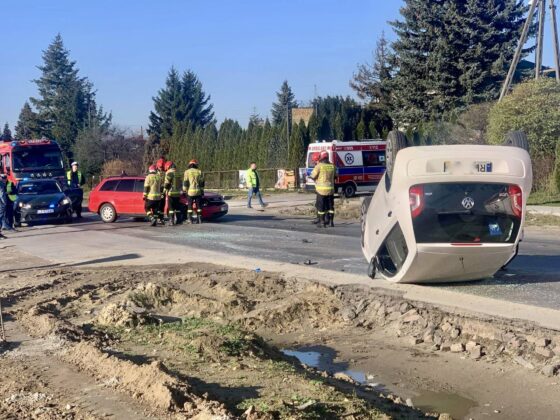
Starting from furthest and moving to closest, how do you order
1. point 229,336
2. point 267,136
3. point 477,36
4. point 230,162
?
point 230,162 < point 267,136 < point 477,36 < point 229,336

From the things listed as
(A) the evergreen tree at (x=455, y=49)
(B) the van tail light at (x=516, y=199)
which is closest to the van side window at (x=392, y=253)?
(B) the van tail light at (x=516, y=199)

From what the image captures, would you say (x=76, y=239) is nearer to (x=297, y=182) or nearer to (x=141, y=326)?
(x=141, y=326)

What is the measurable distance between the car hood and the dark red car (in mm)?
1255

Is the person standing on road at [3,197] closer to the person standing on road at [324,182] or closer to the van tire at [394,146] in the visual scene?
the person standing on road at [324,182]

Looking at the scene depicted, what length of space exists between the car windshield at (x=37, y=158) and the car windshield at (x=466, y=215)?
73.4ft

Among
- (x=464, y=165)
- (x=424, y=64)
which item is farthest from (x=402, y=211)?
(x=424, y=64)

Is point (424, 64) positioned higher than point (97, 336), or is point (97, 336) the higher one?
point (424, 64)

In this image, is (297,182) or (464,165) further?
(297,182)

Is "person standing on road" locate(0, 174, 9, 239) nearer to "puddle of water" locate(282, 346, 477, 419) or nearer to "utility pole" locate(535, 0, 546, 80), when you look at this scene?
"puddle of water" locate(282, 346, 477, 419)

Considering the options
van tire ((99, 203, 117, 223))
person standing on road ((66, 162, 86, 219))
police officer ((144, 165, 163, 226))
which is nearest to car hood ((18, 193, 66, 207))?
van tire ((99, 203, 117, 223))

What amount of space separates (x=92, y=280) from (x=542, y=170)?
20.7m

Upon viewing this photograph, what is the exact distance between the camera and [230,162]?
179 feet

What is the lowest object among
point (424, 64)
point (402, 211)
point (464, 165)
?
point (402, 211)

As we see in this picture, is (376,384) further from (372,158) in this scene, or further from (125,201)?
(372,158)
